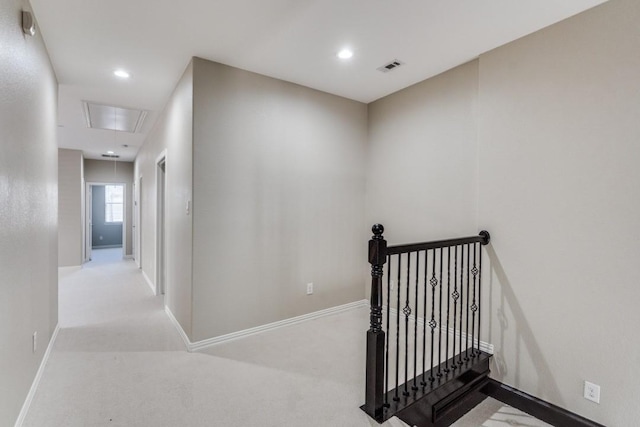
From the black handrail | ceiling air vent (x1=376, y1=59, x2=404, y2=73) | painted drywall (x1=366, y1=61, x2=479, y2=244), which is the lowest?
the black handrail

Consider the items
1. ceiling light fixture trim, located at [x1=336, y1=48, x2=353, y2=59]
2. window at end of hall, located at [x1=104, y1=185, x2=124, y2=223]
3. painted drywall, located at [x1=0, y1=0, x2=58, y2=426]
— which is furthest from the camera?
window at end of hall, located at [x1=104, y1=185, x2=124, y2=223]

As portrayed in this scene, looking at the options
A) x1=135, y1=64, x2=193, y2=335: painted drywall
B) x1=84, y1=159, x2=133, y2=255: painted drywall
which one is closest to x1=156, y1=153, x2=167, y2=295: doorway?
x1=135, y1=64, x2=193, y2=335: painted drywall

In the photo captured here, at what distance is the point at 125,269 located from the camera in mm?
6703

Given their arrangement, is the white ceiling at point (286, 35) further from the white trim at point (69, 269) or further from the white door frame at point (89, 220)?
the white door frame at point (89, 220)

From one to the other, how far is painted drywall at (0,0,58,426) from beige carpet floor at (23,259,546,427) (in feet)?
0.87

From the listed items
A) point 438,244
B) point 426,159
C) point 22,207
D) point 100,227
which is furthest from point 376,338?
point 100,227

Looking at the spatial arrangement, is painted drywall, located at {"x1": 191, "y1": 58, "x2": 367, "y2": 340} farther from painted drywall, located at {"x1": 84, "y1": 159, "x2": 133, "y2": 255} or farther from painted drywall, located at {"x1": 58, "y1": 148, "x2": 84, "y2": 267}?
painted drywall, located at {"x1": 84, "y1": 159, "x2": 133, "y2": 255}

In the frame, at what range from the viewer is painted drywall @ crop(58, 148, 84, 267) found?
6858mm

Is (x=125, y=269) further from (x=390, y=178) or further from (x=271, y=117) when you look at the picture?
(x=390, y=178)

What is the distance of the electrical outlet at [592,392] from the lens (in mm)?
1970

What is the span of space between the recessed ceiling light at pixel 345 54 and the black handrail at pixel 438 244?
5.70 ft

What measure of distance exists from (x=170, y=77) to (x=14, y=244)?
2.19 m

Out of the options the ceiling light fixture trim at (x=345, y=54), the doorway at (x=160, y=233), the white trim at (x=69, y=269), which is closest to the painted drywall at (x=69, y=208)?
the white trim at (x=69, y=269)

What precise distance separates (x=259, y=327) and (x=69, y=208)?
626cm
